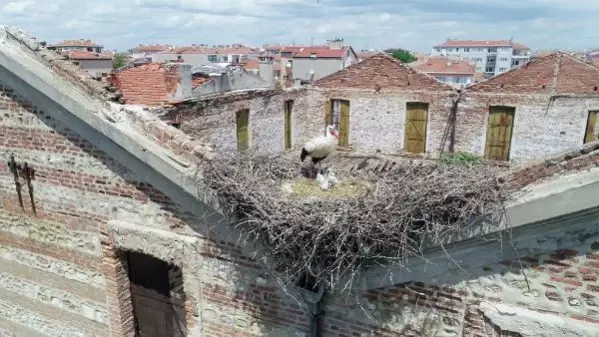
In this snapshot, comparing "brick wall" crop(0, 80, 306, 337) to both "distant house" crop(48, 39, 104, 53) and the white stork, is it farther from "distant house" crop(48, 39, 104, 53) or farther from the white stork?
"distant house" crop(48, 39, 104, 53)

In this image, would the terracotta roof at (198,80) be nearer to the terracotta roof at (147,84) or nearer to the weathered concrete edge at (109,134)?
the terracotta roof at (147,84)

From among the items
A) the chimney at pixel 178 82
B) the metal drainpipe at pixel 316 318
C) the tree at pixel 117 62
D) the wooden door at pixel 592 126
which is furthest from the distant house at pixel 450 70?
the metal drainpipe at pixel 316 318

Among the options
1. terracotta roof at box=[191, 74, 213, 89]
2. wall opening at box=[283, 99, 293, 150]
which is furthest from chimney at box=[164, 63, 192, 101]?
wall opening at box=[283, 99, 293, 150]

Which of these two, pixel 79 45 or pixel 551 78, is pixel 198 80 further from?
pixel 79 45

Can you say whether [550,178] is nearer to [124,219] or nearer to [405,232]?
[405,232]

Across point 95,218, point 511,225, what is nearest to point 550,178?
point 511,225

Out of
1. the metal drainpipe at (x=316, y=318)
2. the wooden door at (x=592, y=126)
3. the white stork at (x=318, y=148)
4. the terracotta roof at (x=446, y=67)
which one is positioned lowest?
the metal drainpipe at (x=316, y=318)
